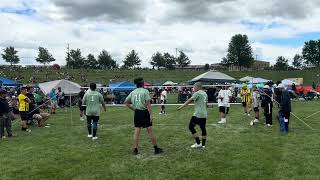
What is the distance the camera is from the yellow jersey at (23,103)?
15922 mm

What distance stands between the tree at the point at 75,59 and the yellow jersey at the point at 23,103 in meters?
96.7

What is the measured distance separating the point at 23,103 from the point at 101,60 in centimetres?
10287

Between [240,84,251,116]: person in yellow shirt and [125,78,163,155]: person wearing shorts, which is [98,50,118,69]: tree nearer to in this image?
[240,84,251,116]: person in yellow shirt

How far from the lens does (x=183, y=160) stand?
32.8 feet

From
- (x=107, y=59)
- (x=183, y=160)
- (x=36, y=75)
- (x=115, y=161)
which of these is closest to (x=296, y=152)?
(x=183, y=160)

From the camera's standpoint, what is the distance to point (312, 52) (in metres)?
127

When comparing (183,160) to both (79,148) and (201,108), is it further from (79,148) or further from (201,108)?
(79,148)

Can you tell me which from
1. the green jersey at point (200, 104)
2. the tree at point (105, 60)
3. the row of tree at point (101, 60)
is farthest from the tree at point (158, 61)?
the green jersey at point (200, 104)

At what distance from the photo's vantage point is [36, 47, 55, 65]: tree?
111 m

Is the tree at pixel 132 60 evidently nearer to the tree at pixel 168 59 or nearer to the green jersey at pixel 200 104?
the tree at pixel 168 59

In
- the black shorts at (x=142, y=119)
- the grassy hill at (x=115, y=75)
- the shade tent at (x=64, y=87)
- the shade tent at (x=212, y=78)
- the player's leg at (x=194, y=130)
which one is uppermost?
the grassy hill at (x=115, y=75)

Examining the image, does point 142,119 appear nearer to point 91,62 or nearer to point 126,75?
point 126,75

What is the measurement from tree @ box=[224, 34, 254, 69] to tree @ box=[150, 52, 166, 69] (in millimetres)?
19842

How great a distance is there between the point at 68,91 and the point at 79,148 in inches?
875
